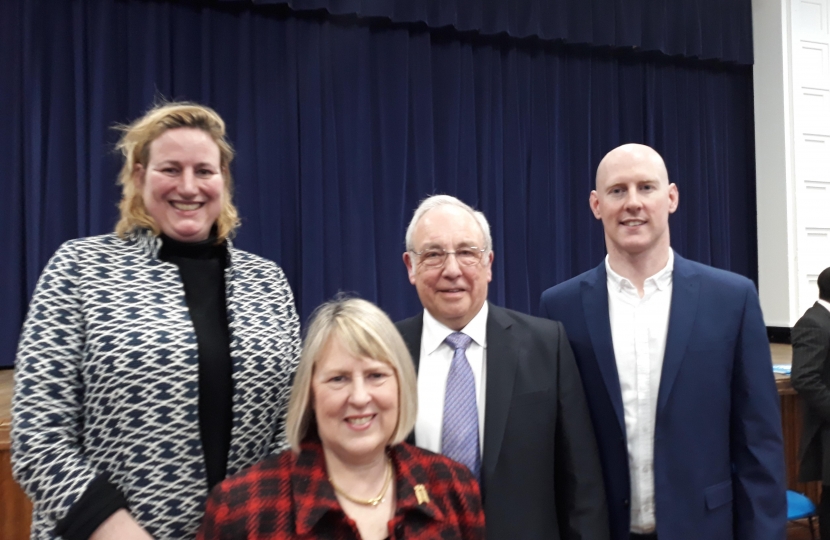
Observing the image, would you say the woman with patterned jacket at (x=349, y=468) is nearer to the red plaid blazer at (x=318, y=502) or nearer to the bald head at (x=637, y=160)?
the red plaid blazer at (x=318, y=502)

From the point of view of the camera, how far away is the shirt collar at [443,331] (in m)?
1.52

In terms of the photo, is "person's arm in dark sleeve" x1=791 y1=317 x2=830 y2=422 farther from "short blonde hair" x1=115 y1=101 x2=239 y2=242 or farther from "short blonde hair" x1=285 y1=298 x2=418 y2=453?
"short blonde hair" x1=115 y1=101 x2=239 y2=242

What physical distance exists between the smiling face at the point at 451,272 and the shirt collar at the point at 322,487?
0.36 meters

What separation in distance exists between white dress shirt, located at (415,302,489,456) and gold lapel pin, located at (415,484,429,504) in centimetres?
22

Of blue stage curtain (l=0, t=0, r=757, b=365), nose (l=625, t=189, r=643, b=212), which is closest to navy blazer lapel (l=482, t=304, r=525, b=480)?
nose (l=625, t=189, r=643, b=212)

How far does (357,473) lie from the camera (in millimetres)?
1235

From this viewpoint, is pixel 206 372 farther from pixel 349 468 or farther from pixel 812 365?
pixel 812 365

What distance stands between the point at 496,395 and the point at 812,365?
2410 millimetres

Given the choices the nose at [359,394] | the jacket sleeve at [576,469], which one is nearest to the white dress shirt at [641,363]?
the jacket sleeve at [576,469]

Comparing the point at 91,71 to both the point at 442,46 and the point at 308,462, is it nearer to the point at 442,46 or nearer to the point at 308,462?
the point at 442,46

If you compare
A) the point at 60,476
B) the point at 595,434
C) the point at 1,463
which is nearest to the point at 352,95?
the point at 1,463

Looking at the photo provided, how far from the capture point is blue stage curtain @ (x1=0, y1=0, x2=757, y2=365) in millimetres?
4172

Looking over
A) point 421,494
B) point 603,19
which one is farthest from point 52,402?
point 603,19

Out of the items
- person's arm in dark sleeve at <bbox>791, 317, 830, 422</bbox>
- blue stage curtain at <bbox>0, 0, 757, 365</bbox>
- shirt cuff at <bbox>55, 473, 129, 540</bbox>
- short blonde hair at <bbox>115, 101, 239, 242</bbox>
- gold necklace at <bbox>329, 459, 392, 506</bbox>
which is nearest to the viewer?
shirt cuff at <bbox>55, 473, 129, 540</bbox>
